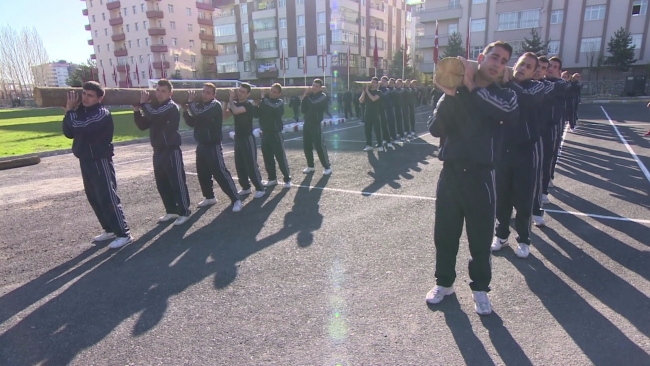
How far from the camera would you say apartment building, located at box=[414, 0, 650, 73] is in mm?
41531

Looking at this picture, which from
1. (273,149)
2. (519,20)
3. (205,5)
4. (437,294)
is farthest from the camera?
(205,5)

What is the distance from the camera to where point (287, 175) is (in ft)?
25.6

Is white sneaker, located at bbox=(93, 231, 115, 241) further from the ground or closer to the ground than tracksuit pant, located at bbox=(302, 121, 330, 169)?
closer to the ground

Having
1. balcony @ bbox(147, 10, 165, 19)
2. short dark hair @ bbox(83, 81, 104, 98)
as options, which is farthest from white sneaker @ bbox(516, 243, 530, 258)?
balcony @ bbox(147, 10, 165, 19)

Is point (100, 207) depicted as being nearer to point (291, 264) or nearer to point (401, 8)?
point (291, 264)

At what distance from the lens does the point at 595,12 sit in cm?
4269

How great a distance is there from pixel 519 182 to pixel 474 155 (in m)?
1.56

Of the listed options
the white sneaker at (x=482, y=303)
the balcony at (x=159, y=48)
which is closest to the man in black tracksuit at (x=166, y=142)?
the white sneaker at (x=482, y=303)

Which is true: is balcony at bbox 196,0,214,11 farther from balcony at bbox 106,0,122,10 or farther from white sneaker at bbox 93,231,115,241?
white sneaker at bbox 93,231,115,241

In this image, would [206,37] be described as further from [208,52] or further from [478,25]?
[478,25]

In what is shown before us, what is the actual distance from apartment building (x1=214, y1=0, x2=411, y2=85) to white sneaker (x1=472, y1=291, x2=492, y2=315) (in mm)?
47777

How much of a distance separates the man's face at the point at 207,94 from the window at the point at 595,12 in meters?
50.3

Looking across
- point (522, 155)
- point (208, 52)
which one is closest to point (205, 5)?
point (208, 52)

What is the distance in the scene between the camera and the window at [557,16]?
43906mm
